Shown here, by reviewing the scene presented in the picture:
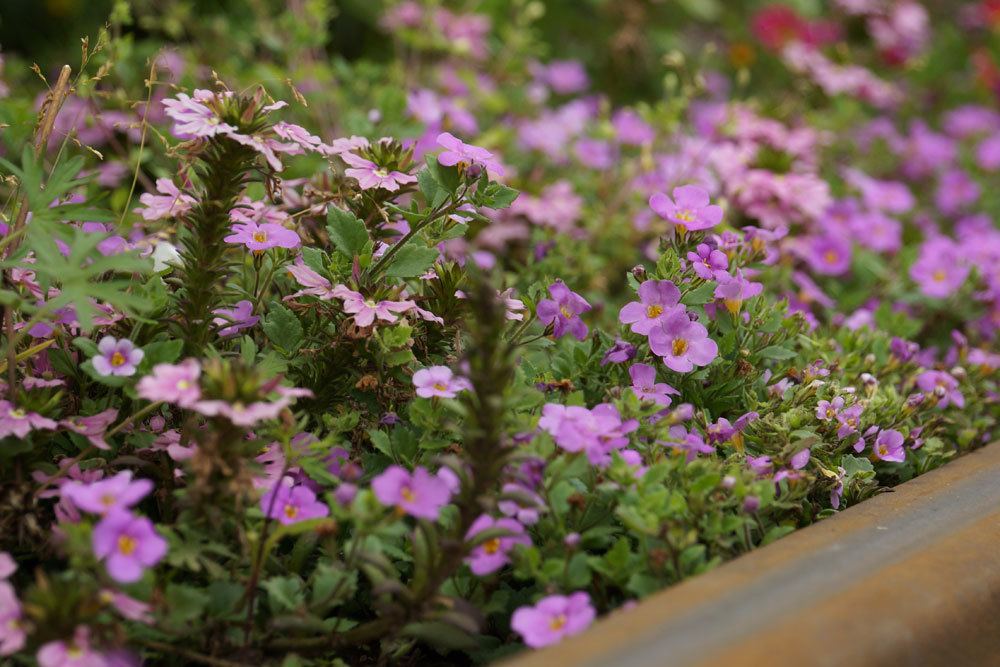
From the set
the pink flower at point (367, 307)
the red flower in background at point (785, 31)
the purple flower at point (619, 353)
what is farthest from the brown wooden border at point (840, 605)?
the red flower in background at point (785, 31)

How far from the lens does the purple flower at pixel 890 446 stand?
1.19 m

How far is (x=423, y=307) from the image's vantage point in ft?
3.85

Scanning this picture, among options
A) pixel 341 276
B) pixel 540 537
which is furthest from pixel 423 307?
pixel 540 537

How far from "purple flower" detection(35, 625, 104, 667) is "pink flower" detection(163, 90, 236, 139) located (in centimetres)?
47

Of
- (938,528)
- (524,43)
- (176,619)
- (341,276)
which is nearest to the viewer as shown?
(176,619)

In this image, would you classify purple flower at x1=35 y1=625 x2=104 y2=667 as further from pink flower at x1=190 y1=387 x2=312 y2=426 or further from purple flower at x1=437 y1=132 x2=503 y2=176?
purple flower at x1=437 y1=132 x2=503 y2=176

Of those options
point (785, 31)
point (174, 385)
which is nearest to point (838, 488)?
point (174, 385)

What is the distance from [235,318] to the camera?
1.16 m

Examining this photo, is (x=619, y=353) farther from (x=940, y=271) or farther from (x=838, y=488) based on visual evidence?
(x=940, y=271)

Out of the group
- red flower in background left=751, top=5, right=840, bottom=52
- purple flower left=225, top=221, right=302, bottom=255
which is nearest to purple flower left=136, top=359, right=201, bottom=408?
purple flower left=225, top=221, right=302, bottom=255

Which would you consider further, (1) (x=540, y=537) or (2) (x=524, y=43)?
(2) (x=524, y=43)

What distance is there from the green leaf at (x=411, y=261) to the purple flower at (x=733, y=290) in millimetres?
353

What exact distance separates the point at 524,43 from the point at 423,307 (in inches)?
51.4

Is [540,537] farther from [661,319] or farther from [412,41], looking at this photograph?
[412,41]
